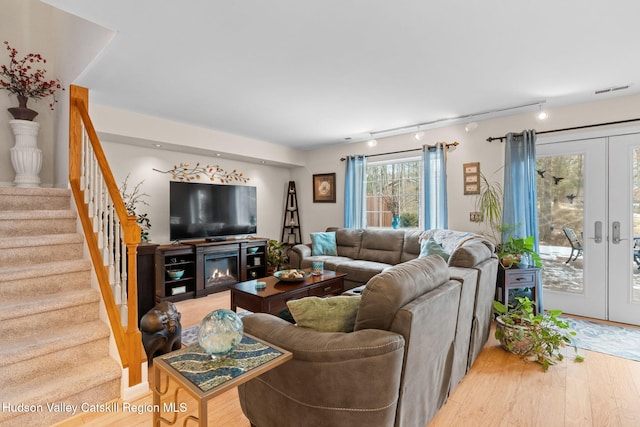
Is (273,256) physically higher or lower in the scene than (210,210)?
lower

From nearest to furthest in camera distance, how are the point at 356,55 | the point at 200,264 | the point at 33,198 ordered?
the point at 356,55 → the point at 33,198 → the point at 200,264

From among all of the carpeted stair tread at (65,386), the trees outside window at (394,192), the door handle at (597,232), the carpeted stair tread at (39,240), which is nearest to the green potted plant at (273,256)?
the trees outside window at (394,192)

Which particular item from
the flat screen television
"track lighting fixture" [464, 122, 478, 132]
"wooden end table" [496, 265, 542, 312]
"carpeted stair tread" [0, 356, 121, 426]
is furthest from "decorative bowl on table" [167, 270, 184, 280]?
"track lighting fixture" [464, 122, 478, 132]

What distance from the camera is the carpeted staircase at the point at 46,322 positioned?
1.76m

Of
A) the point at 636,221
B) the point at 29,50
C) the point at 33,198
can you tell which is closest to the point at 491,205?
the point at 636,221

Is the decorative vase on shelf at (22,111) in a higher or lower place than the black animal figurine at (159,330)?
higher

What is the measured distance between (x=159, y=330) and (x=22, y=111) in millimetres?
2545

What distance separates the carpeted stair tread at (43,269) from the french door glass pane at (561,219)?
480 centimetres

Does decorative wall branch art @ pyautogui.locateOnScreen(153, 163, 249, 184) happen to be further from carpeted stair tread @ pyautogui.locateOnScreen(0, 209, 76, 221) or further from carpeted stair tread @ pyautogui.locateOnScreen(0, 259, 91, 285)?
carpeted stair tread @ pyautogui.locateOnScreen(0, 259, 91, 285)

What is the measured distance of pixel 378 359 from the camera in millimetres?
1219

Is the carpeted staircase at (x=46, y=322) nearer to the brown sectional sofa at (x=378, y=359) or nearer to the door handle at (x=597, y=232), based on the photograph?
the brown sectional sofa at (x=378, y=359)

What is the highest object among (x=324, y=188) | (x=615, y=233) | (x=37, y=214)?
(x=324, y=188)

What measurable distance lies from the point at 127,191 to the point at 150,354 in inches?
102

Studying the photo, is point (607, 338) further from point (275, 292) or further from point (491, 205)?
point (275, 292)
